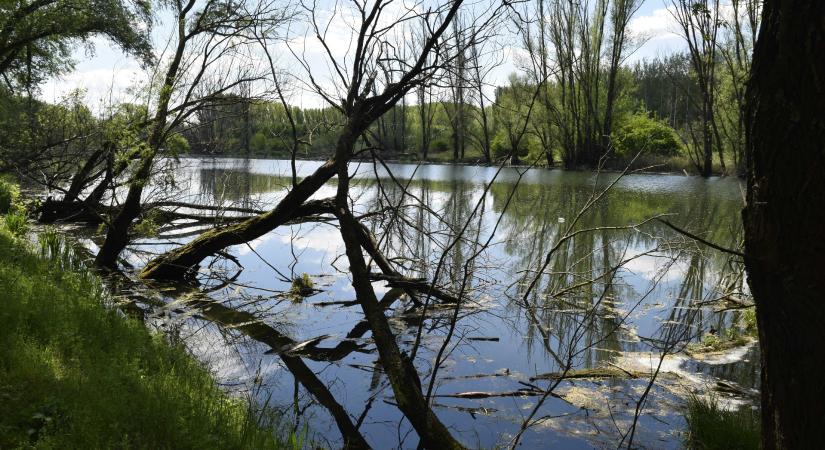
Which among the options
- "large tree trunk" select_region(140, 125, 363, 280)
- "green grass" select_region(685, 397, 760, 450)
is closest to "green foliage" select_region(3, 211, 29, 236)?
"large tree trunk" select_region(140, 125, 363, 280)

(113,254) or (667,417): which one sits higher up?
(113,254)

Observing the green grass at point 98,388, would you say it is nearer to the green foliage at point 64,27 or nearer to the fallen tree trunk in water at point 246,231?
the fallen tree trunk in water at point 246,231

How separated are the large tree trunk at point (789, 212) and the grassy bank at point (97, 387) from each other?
2.48 metres

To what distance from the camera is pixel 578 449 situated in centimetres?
402

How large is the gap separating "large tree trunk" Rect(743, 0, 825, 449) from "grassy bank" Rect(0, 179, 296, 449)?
8.14 feet

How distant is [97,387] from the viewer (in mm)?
3588

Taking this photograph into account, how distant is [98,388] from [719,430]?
13.1 feet

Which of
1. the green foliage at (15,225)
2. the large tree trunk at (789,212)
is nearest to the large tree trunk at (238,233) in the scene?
the green foliage at (15,225)

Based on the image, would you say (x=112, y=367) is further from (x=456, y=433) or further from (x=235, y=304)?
(x=235, y=304)

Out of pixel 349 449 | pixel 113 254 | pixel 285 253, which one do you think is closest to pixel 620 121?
pixel 285 253

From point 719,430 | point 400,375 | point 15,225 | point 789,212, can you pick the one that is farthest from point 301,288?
point 789,212

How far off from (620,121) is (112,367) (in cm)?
4433

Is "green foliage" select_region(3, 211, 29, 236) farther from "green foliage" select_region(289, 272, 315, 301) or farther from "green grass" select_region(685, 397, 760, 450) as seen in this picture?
"green grass" select_region(685, 397, 760, 450)

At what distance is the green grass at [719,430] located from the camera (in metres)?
3.71
